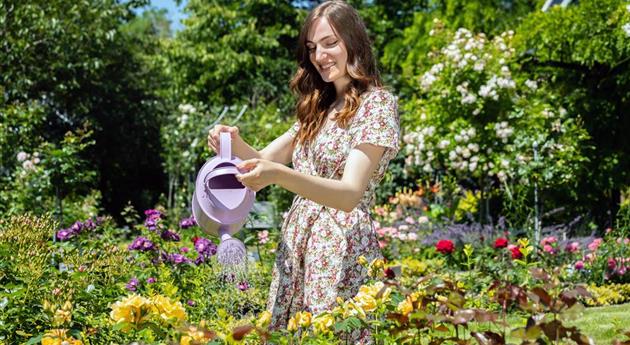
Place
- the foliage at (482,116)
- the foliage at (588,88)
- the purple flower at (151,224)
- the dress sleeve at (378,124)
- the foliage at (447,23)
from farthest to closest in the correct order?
the foliage at (447,23) < the foliage at (588,88) < the foliage at (482,116) < the purple flower at (151,224) < the dress sleeve at (378,124)

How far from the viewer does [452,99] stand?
8.37 metres

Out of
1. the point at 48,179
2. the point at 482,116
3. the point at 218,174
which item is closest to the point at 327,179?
the point at 218,174

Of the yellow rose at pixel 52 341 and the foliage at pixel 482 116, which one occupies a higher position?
the foliage at pixel 482 116

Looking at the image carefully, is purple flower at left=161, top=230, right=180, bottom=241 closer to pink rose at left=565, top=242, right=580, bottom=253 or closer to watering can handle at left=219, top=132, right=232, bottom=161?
watering can handle at left=219, top=132, right=232, bottom=161

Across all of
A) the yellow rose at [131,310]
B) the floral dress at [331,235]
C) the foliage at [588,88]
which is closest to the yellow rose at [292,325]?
the yellow rose at [131,310]

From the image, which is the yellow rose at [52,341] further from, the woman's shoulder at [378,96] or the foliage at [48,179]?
the foliage at [48,179]

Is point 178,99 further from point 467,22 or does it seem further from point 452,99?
point 452,99

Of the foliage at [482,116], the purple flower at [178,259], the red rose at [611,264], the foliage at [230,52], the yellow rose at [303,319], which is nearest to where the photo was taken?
the yellow rose at [303,319]

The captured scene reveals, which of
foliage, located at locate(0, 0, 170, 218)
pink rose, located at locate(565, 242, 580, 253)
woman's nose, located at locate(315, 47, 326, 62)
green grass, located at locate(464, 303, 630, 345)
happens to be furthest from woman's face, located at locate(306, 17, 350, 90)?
foliage, located at locate(0, 0, 170, 218)

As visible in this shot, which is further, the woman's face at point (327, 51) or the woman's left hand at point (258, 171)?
the woman's face at point (327, 51)

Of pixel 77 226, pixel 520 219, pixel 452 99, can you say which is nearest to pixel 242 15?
pixel 452 99

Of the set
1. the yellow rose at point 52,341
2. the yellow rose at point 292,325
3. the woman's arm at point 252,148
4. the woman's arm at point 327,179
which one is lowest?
the yellow rose at point 52,341

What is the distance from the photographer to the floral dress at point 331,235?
76.9 inches

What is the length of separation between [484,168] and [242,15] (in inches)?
399
